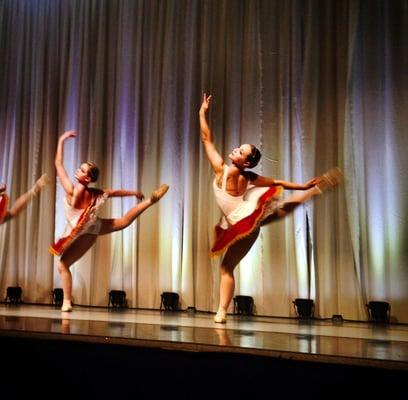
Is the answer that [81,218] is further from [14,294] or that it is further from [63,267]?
[14,294]

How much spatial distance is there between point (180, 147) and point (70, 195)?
151 centimetres

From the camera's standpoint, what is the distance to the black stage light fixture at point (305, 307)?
5.10m

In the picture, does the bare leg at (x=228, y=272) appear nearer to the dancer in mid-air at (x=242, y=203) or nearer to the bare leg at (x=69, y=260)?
the dancer in mid-air at (x=242, y=203)

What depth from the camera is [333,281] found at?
5160 millimetres

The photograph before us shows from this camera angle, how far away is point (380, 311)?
4.88m

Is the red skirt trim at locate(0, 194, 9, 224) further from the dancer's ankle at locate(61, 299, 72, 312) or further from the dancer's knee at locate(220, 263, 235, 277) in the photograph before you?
the dancer's knee at locate(220, 263, 235, 277)

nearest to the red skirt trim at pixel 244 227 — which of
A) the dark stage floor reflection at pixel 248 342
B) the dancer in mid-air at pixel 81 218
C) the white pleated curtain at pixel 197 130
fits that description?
the dark stage floor reflection at pixel 248 342

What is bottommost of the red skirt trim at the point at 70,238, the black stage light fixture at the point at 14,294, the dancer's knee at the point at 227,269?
the black stage light fixture at the point at 14,294

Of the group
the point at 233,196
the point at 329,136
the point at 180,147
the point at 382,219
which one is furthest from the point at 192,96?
the point at 382,219

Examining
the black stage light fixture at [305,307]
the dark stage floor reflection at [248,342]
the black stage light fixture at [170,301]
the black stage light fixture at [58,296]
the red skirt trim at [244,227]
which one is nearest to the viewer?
the dark stage floor reflection at [248,342]

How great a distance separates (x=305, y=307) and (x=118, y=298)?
82.7 inches

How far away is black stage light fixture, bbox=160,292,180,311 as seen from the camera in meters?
5.64

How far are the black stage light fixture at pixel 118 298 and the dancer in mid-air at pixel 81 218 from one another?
901 mm

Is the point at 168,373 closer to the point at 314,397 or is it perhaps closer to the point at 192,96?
the point at 314,397
